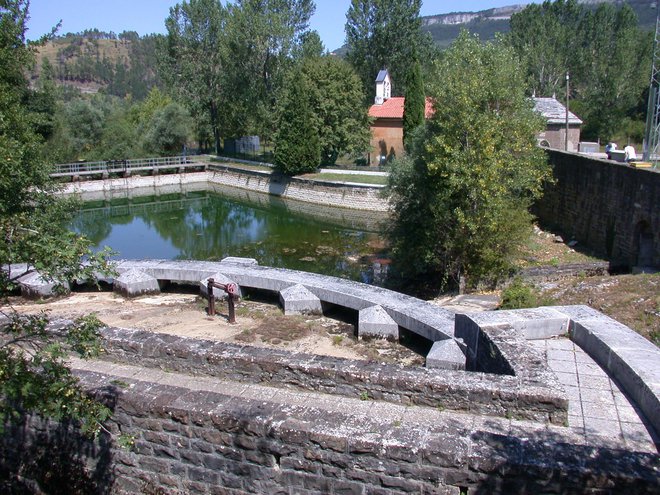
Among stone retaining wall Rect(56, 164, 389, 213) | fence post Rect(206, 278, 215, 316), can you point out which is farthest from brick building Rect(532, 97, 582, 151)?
fence post Rect(206, 278, 215, 316)

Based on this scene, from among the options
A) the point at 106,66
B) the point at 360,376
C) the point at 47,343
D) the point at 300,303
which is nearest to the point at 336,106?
the point at 300,303

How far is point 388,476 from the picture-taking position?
378cm

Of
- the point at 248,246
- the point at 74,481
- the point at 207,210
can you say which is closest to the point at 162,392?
the point at 74,481

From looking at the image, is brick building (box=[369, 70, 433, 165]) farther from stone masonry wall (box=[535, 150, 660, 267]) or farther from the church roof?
stone masonry wall (box=[535, 150, 660, 267])

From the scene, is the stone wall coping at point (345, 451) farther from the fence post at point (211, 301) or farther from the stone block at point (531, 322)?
the fence post at point (211, 301)

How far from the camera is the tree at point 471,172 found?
1485 cm

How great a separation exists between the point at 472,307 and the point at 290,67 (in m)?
35.7

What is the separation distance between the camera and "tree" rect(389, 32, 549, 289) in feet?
48.7

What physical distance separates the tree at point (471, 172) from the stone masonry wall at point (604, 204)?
2.19 metres

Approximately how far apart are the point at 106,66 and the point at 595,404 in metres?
183

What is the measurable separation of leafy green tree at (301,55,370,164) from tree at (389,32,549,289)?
67.9ft

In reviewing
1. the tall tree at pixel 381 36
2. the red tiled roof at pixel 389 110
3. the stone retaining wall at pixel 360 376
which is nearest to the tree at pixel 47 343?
the stone retaining wall at pixel 360 376

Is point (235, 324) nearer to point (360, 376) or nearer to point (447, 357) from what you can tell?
point (447, 357)

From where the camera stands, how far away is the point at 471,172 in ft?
48.2
